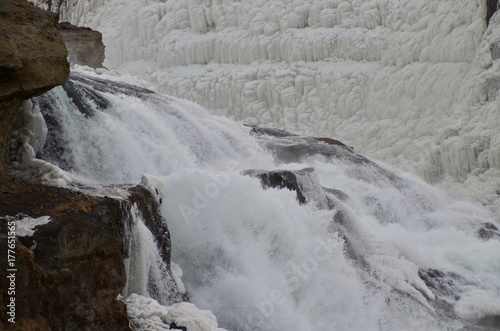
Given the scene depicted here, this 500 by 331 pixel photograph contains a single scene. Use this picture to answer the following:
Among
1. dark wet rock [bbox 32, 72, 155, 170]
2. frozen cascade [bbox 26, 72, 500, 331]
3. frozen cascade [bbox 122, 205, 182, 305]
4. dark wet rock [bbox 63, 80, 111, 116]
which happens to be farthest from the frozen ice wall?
frozen cascade [bbox 122, 205, 182, 305]

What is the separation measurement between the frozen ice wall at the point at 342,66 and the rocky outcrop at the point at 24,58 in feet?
33.6

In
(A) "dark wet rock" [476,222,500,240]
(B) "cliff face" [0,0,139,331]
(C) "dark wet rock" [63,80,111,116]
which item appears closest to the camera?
(B) "cliff face" [0,0,139,331]

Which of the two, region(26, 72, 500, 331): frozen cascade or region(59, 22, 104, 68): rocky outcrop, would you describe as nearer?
region(26, 72, 500, 331): frozen cascade

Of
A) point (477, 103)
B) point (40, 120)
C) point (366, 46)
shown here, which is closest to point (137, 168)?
point (40, 120)

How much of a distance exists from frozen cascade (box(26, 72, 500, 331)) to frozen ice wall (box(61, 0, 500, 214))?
15.6 feet

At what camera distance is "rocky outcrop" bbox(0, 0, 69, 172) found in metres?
4.80

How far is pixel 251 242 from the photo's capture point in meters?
7.00

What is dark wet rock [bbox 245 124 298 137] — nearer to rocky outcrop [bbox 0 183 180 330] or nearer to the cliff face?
the cliff face

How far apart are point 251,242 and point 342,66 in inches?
493

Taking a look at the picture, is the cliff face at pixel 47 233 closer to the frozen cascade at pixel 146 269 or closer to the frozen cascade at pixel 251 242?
the frozen cascade at pixel 146 269

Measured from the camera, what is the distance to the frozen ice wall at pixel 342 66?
15094mm

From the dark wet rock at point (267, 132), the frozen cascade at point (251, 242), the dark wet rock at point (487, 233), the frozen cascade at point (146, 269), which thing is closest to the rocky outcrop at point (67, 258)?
the frozen cascade at point (146, 269)

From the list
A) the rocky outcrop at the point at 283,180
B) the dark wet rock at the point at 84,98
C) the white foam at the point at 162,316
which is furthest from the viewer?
the rocky outcrop at the point at 283,180

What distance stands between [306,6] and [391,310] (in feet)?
44.0
